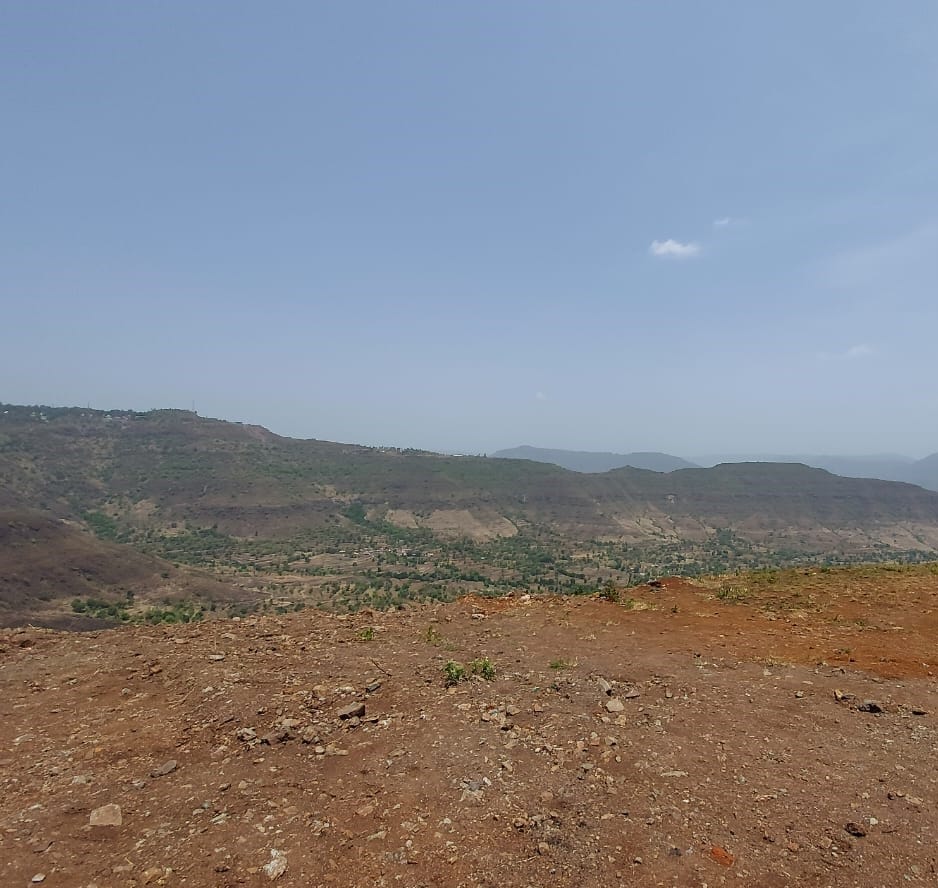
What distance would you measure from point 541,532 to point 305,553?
187 feet

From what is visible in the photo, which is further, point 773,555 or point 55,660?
point 773,555

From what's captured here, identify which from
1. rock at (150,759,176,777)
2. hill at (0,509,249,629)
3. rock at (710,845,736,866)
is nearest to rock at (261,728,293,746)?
rock at (150,759,176,777)

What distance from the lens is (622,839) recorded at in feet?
17.7

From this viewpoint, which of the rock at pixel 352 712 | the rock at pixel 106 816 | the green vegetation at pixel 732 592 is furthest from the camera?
the green vegetation at pixel 732 592

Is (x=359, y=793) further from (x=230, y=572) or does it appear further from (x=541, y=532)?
(x=541, y=532)

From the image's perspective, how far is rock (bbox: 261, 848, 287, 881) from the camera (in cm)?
500

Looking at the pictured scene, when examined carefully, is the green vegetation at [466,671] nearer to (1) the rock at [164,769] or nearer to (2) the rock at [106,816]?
(1) the rock at [164,769]

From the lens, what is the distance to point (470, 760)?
6.70 metres

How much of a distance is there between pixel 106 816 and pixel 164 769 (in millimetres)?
822

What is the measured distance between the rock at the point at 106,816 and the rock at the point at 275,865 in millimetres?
1832

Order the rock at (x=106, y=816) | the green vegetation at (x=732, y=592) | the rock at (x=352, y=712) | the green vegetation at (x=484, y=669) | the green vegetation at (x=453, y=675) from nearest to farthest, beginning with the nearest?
the rock at (x=106, y=816), the rock at (x=352, y=712), the green vegetation at (x=453, y=675), the green vegetation at (x=484, y=669), the green vegetation at (x=732, y=592)

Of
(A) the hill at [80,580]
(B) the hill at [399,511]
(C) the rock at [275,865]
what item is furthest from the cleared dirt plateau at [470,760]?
(B) the hill at [399,511]

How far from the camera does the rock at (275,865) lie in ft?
16.4

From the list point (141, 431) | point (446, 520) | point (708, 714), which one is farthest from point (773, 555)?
point (141, 431)
